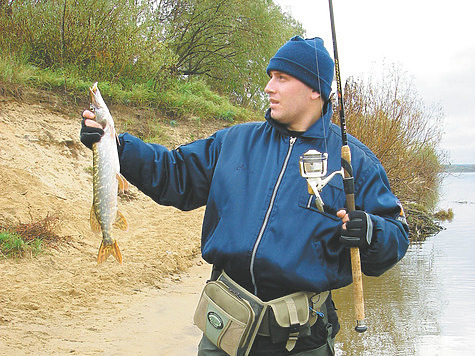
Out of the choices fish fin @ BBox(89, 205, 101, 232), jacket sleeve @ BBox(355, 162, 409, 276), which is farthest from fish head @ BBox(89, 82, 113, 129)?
jacket sleeve @ BBox(355, 162, 409, 276)

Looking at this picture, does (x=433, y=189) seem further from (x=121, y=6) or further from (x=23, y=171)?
(x=23, y=171)

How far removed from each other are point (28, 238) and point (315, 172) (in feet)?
16.3

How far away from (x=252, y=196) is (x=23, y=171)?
657 centimetres

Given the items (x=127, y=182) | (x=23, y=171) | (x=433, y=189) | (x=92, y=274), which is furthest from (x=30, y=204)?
(x=433, y=189)

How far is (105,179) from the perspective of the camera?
303cm

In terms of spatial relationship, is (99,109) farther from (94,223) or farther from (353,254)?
(353,254)

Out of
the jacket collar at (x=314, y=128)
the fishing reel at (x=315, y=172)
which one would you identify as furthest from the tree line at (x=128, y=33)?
the fishing reel at (x=315, y=172)

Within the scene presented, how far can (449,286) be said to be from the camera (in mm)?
8938

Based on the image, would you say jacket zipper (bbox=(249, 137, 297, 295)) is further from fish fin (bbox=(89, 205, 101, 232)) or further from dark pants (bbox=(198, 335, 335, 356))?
fish fin (bbox=(89, 205, 101, 232))

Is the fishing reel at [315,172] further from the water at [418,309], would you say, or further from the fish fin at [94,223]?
the water at [418,309]

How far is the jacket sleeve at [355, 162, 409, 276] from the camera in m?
2.62

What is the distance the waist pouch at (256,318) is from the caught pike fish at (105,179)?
0.91 meters

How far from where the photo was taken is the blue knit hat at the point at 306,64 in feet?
9.78

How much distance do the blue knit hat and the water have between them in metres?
3.84
